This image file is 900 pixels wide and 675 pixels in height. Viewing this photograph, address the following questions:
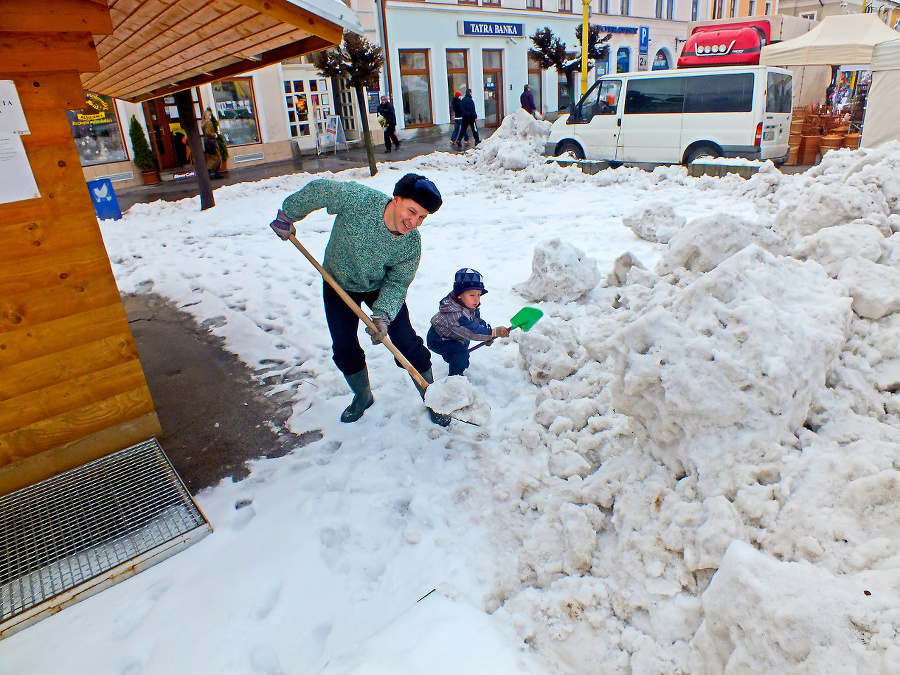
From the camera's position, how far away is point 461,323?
3562mm

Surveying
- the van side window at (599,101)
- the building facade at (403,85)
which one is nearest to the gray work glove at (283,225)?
the van side window at (599,101)

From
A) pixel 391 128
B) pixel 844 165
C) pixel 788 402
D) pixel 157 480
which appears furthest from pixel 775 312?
pixel 391 128

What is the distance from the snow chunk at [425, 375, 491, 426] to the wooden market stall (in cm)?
173

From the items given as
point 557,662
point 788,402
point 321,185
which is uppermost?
point 321,185

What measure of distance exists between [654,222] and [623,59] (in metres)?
28.8

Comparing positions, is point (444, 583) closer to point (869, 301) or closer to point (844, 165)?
point (869, 301)

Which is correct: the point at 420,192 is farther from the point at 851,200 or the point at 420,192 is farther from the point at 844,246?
the point at 851,200

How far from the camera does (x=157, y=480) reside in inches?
120

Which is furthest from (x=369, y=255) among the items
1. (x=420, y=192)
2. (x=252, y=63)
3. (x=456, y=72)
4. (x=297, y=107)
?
(x=456, y=72)

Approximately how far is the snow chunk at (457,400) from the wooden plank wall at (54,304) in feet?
5.74

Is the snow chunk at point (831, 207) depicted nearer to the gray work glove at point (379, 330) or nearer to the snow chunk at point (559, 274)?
the snow chunk at point (559, 274)

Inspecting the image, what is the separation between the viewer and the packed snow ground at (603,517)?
5.94 feet

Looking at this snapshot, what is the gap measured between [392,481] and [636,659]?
1.47 metres

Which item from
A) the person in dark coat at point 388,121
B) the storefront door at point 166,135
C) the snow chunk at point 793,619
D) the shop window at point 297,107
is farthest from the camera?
the shop window at point 297,107
